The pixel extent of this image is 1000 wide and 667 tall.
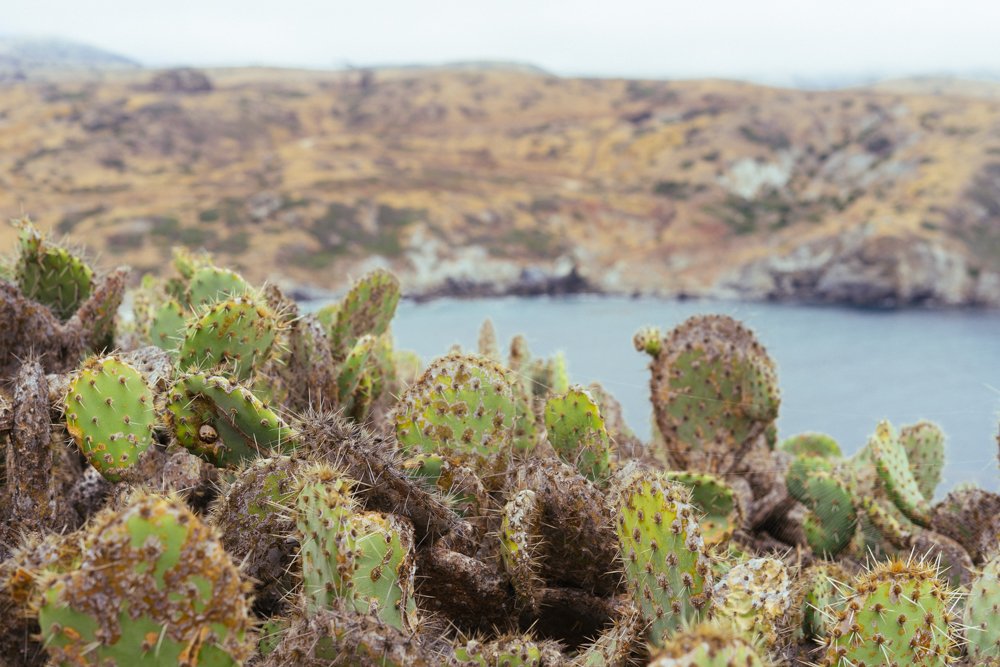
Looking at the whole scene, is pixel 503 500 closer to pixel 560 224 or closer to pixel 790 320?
pixel 790 320

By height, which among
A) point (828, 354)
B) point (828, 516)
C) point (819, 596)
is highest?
point (819, 596)

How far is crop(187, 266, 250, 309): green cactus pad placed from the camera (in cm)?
200

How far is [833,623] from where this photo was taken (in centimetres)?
137

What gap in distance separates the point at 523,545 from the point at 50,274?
1720mm

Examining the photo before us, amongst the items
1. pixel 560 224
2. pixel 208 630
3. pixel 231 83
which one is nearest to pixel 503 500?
pixel 208 630

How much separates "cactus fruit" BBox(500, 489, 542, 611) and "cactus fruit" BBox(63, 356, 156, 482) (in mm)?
852

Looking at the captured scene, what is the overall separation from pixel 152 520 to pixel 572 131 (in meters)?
39.4

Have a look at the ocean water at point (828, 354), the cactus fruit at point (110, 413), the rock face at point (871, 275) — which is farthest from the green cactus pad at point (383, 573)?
the rock face at point (871, 275)

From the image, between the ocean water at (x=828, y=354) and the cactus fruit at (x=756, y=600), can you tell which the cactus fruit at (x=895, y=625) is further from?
the ocean water at (x=828, y=354)

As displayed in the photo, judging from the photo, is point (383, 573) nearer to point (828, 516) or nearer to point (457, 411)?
point (457, 411)

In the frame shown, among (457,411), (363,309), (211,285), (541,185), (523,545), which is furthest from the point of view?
(541,185)

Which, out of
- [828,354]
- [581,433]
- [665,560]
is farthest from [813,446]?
[828,354]

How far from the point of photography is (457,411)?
175cm

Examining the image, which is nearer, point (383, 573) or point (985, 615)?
point (383, 573)
